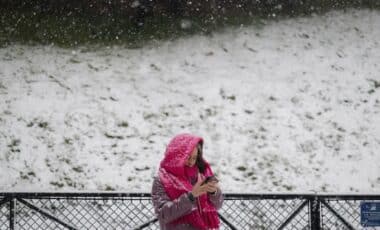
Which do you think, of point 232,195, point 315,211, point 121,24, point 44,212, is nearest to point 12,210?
point 44,212

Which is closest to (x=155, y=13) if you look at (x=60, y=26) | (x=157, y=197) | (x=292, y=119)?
(x=60, y=26)

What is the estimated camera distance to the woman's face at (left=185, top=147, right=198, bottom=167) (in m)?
3.35

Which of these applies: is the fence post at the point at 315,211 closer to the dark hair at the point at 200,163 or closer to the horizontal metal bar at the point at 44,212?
the dark hair at the point at 200,163

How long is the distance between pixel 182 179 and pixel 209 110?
7.65m

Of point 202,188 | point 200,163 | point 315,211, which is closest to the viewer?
point 202,188

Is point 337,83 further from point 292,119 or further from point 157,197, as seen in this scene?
point 157,197

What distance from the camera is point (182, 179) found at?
3.32 meters

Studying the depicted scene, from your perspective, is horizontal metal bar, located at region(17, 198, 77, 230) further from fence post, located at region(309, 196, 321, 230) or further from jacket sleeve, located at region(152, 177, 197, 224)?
fence post, located at region(309, 196, 321, 230)

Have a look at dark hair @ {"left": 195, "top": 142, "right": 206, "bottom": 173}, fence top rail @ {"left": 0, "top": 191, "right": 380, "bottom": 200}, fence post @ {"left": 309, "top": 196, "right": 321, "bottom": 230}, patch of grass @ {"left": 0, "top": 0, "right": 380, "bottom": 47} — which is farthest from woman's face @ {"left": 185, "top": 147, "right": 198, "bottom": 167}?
patch of grass @ {"left": 0, "top": 0, "right": 380, "bottom": 47}

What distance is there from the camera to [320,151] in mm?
10188

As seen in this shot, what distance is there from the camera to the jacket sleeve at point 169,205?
10.3ft

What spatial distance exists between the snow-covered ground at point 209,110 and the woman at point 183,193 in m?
5.93

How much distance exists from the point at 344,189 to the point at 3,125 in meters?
7.07

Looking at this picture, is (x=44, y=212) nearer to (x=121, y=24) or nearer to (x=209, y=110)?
(x=209, y=110)
